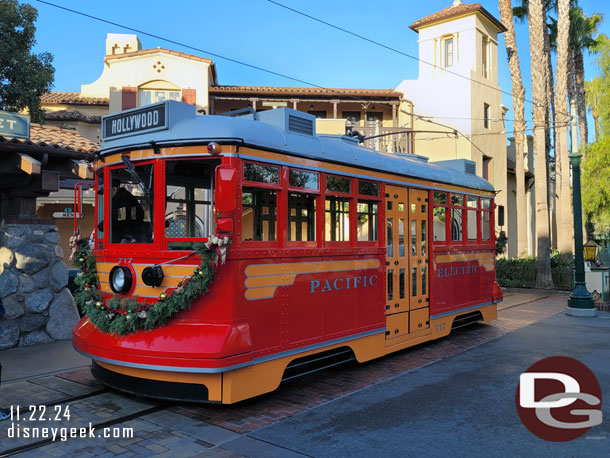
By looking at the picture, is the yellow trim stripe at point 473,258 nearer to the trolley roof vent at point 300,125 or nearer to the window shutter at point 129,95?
the trolley roof vent at point 300,125

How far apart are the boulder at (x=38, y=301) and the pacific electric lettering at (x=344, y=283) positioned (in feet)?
16.9

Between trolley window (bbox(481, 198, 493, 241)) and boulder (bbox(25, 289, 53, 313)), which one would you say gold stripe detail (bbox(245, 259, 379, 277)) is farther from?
boulder (bbox(25, 289, 53, 313))

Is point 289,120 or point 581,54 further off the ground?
point 581,54

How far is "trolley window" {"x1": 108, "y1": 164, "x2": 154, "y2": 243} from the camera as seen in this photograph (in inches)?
221

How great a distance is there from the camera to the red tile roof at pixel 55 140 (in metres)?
8.37

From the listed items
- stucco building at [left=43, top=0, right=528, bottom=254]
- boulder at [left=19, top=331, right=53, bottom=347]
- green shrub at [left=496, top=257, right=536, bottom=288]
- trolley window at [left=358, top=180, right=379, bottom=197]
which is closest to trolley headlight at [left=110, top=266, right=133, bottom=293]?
trolley window at [left=358, top=180, right=379, bottom=197]

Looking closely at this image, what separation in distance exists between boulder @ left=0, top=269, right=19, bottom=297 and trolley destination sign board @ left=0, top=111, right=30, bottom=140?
→ 2.20 metres

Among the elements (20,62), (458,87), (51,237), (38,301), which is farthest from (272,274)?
(458,87)

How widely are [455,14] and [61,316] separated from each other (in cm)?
2098

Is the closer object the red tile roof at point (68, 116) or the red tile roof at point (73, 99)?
the red tile roof at point (68, 116)

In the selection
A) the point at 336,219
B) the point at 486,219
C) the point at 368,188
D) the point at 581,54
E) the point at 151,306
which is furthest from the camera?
the point at 581,54

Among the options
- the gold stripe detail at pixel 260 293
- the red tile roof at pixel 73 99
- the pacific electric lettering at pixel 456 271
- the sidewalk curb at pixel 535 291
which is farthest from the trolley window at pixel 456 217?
the red tile roof at pixel 73 99

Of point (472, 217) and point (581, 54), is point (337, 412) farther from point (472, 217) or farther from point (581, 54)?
point (581, 54)

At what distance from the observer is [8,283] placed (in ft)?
27.9
